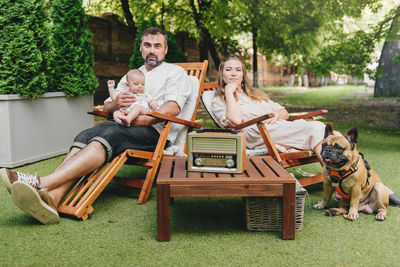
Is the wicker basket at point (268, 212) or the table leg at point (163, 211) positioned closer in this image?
the table leg at point (163, 211)

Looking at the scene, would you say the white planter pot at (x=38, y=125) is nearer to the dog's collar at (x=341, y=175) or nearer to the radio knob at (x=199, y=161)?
the radio knob at (x=199, y=161)

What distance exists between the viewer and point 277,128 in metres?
3.61

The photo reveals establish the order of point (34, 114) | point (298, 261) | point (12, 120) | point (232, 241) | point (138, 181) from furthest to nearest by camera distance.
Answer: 1. point (34, 114)
2. point (12, 120)
3. point (138, 181)
4. point (232, 241)
5. point (298, 261)

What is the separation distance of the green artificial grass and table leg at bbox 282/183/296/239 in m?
0.06

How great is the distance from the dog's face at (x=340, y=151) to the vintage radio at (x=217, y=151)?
572 millimetres

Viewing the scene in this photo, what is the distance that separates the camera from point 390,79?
13.7 meters

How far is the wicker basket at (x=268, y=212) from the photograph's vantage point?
259cm

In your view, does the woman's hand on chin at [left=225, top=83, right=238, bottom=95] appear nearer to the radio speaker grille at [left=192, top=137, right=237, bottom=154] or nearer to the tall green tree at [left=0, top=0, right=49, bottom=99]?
the radio speaker grille at [left=192, top=137, right=237, bottom=154]

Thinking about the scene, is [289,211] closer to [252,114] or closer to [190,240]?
[190,240]

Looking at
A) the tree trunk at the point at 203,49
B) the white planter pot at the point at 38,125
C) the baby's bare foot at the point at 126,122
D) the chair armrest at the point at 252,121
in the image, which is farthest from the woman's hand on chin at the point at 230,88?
the tree trunk at the point at 203,49

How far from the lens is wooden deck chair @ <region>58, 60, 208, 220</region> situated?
285 centimetres

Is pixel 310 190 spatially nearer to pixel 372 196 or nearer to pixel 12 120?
pixel 372 196

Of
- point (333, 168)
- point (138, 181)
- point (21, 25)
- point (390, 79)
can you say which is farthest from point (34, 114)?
point (390, 79)

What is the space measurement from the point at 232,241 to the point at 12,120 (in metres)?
3.02
